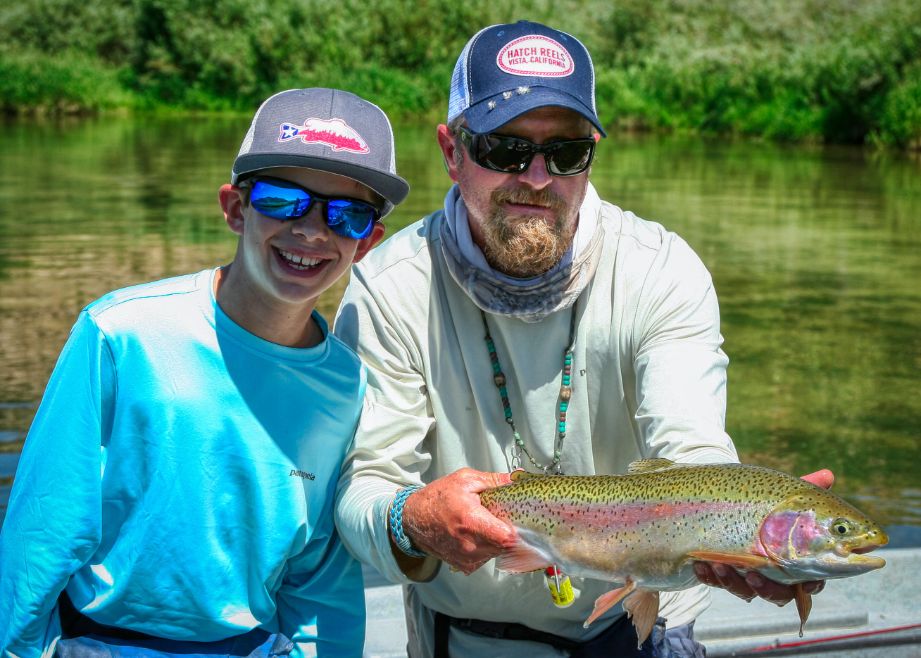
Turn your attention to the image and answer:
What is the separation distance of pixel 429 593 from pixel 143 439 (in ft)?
3.26

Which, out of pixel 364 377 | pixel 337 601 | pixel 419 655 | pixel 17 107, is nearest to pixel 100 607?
pixel 337 601

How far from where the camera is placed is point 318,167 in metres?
2.86

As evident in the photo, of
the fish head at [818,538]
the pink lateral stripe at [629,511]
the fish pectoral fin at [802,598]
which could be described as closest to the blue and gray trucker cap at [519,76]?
the pink lateral stripe at [629,511]

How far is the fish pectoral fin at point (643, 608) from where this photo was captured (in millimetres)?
2719

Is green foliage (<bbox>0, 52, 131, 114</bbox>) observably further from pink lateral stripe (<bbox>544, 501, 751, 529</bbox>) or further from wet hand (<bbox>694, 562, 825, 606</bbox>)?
wet hand (<bbox>694, 562, 825, 606</bbox>)

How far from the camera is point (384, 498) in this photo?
288 cm

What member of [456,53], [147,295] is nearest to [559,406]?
[147,295]

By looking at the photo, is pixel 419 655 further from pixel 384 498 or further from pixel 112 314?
pixel 112 314

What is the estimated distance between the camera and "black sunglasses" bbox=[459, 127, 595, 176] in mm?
3160

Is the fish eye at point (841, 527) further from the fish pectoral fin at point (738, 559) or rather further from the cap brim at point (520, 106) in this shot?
the cap brim at point (520, 106)

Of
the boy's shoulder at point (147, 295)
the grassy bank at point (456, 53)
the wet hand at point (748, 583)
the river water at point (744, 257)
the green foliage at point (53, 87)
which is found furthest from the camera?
the green foliage at point (53, 87)

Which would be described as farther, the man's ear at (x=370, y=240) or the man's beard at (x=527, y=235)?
the man's beard at (x=527, y=235)

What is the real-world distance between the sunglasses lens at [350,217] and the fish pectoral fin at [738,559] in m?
1.12

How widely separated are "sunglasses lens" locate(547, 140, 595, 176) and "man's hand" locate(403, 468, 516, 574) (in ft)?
2.86
